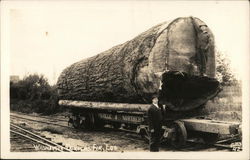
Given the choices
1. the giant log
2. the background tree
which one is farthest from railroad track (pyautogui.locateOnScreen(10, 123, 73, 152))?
the background tree

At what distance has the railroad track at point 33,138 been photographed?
802cm

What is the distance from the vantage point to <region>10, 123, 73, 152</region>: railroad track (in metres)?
8.02

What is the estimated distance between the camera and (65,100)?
10953 mm

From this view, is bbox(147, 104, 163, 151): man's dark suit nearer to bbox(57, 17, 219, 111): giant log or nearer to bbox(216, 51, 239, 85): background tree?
bbox(57, 17, 219, 111): giant log

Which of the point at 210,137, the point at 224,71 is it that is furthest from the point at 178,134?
the point at 224,71

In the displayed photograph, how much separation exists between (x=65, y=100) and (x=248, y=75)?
19.0ft

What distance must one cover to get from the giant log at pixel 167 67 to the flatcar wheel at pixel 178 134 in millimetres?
385

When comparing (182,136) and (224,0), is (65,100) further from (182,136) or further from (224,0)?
(224,0)

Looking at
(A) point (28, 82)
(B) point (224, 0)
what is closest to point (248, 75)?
(B) point (224, 0)

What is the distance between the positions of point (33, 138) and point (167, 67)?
3.89 metres

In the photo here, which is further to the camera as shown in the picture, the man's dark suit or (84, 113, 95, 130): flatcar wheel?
(84, 113, 95, 130): flatcar wheel

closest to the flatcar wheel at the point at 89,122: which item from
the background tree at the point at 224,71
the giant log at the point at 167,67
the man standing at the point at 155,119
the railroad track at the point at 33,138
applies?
the giant log at the point at 167,67

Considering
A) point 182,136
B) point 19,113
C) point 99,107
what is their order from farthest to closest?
point 99,107 < point 19,113 < point 182,136

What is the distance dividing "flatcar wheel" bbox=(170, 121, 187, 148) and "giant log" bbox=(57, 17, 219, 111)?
385mm
